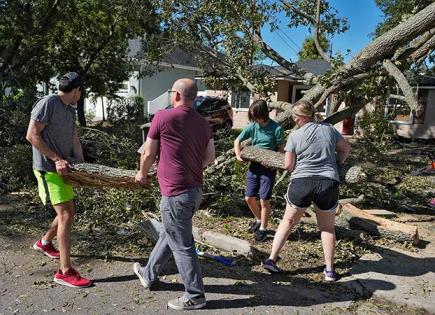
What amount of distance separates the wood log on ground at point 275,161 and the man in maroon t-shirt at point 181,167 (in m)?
1.58

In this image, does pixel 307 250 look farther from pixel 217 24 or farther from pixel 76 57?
pixel 76 57

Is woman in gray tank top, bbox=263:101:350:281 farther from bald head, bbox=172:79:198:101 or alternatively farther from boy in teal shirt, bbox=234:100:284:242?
bald head, bbox=172:79:198:101

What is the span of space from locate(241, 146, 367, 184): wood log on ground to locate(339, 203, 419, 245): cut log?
90cm

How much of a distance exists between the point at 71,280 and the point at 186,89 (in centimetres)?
197

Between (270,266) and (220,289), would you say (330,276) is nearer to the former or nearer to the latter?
(270,266)

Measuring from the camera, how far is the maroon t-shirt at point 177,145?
3.32m

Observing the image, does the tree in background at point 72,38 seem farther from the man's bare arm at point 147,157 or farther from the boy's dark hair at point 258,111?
the man's bare arm at point 147,157

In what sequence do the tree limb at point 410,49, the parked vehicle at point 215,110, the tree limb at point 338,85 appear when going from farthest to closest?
the parked vehicle at point 215,110
the tree limb at point 338,85
the tree limb at point 410,49

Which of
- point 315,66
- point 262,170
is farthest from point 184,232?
point 315,66

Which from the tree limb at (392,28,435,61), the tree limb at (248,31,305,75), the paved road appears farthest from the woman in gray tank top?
the tree limb at (248,31,305,75)

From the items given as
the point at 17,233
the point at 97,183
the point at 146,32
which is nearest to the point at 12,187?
the point at 17,233

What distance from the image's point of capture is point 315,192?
402 centimetres

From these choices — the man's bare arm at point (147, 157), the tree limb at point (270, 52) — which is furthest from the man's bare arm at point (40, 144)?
the tree limb at point (270, 52)

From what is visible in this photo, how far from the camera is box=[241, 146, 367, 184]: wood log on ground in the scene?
4855mm
